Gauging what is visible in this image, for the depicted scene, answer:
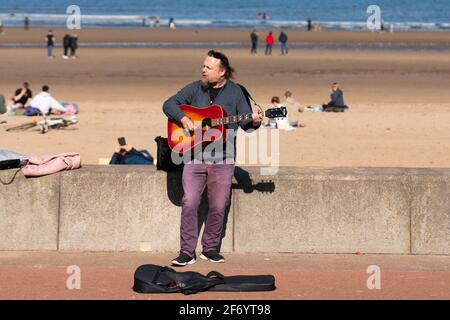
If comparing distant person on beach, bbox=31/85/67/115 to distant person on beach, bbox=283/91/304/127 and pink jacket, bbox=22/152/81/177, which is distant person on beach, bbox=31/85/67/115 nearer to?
distant person on beach, bbox=283/91/304/127

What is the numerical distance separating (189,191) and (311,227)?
1.14 meters

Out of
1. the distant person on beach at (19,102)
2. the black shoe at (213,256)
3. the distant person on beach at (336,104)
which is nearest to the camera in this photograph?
the black shoe at (213,256)

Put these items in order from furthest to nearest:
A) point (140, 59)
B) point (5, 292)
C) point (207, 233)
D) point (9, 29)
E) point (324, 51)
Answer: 1. point (9, 29)
2. point (324, 51)
3. point (140, 59)
4. point (207, 233)
5. point (5, 292)

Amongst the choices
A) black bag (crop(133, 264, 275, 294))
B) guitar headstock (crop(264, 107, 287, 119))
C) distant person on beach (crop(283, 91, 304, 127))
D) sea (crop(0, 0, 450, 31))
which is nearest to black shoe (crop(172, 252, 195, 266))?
black bag (crop(133, 264, 275, 294))

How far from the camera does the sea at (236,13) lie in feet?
296

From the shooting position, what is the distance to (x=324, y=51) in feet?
187

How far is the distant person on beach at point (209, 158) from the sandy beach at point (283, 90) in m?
9.12

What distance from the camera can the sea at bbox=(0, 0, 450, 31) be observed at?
3554 inches

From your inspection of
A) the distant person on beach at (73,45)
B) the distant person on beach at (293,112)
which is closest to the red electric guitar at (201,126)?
the distant person on beach at (293,112)

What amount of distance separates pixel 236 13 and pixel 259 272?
107 meters

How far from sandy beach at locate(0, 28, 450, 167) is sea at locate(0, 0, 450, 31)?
21277 mm

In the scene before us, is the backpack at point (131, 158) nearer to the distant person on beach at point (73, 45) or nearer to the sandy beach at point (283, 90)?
the sandy beach at point (283, 90)

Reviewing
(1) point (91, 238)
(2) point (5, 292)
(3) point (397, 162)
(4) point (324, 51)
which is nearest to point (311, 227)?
(1) point (91, 238)

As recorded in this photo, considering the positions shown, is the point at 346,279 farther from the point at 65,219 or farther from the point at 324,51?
the point at 324,51
